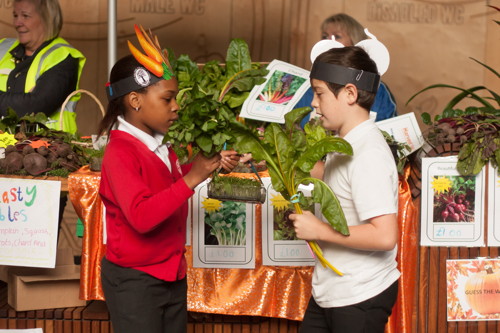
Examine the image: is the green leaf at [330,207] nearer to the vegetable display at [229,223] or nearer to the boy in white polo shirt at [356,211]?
the boy in white polo shirt at [356,211]

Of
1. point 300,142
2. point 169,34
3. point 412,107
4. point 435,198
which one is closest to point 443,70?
point 412,107

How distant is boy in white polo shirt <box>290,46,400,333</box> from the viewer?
2.02 metres

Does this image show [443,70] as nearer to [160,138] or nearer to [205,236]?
[205,236]

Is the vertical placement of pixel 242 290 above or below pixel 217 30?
below

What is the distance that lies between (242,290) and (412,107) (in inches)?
120

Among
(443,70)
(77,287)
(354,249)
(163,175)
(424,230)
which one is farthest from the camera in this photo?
(443,70)

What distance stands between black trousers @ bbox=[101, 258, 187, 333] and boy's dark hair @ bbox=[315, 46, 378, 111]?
0.84 m

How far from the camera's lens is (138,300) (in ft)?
7.43

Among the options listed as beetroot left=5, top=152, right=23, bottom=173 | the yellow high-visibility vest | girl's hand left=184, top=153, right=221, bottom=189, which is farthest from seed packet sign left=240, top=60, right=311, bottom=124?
the yellow high-visibility vest

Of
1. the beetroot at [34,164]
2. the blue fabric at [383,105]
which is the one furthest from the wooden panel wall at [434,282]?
the beetroot at [34,164]

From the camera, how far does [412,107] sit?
5.65 metres

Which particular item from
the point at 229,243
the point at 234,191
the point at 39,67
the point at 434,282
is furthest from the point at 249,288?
the point at 39,67

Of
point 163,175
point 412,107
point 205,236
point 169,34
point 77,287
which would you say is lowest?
point 77,287

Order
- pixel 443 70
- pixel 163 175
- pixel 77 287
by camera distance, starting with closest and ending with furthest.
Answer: pixel 163 175 → pixel 77 287 → pixel 443 70
